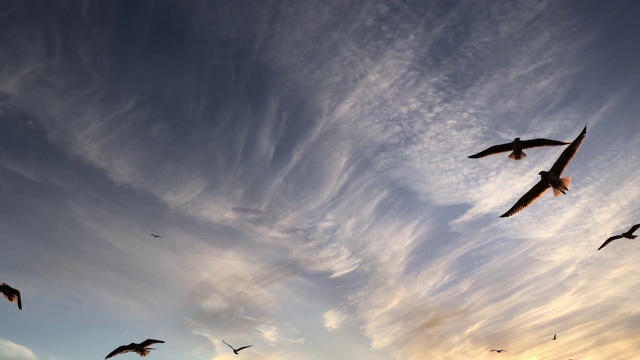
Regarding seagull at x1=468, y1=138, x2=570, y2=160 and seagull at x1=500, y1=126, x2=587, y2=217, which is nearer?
seagull at x1=500, y1=126, x2=587, y2=217

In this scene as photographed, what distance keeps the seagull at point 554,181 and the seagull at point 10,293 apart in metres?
29.7

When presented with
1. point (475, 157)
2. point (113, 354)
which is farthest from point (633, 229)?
point (113, 354)

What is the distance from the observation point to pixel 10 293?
21.3 meters

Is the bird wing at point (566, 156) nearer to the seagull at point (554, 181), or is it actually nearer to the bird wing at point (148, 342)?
the seagull at point (554, 181)

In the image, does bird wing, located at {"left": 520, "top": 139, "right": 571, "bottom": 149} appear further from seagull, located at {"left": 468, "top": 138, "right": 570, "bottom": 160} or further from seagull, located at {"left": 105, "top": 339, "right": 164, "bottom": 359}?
seagull, located at {"left": 105, "top": 339, "right": 164, "bottom": 359}

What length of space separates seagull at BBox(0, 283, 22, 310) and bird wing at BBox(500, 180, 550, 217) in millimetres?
30241

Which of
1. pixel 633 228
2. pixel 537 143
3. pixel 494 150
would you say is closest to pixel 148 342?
pixel 494 150

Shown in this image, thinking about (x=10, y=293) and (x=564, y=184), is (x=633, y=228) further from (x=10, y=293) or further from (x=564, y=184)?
(x=10, y=293)

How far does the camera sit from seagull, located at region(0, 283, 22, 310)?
21109 millimetres

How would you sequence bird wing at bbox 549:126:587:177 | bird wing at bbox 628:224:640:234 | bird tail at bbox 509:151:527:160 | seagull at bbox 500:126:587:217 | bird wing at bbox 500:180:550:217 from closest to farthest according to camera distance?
1. bird wing at bbox 549:126:587:177
2. seagull at bbox 500:126:587:217
3. bird tail at bbox 509:151:527:160
4. bird wing at bbox 500:180:550:217
5. bird wing at bbox 628:224:640:234

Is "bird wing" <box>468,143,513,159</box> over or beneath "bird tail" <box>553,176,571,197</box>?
over

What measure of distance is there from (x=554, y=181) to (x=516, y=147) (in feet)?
10.4

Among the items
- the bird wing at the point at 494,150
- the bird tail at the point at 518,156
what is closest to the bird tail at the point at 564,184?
the bird tail at the point at 518,156

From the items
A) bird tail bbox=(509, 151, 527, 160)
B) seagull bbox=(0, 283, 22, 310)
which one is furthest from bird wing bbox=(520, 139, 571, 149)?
seagull bbox=(0, 283, 22, 310)
